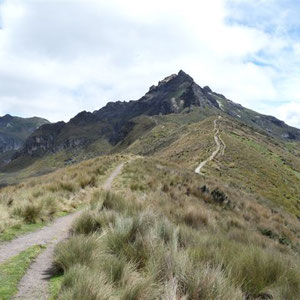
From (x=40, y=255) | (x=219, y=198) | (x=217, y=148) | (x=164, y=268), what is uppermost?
(x=217, y=148)

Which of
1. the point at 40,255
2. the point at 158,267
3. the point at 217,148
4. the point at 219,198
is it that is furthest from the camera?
the point at 217,148

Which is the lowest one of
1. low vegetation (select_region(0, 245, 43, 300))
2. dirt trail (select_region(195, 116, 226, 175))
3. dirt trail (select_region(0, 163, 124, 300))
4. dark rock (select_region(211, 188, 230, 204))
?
dark rock (select_region(211, 188, 230, 204))

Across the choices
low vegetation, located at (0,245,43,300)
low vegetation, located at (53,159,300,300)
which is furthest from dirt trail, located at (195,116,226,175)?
low vegetation, located at (0,245,43,300)

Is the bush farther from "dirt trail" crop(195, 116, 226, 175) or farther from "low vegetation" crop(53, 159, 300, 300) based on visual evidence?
"dirt trail" crop(195, 116, 226, 175)

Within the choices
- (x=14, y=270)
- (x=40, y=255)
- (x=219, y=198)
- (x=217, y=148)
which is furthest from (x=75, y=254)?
(x=217, y=148)

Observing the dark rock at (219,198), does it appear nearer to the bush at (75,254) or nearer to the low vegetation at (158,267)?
the low vegetation at (158,267)

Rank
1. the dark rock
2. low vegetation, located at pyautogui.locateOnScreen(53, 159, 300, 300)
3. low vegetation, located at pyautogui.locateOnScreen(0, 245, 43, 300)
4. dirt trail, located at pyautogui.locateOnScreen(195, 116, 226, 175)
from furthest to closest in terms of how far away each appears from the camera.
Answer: dirt trail, located at pyautogui.locateOnScreen(195, 116, 226, 175)
the dark rock
low vegetation, located at pyautogui.locateOnScreen(0, 245, 43, 300)
low vegetation, located at pyautogui.locateOnScreen(53, 159, 300, 300)

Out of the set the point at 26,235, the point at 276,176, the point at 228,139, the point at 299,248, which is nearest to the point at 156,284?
the point at 26,235

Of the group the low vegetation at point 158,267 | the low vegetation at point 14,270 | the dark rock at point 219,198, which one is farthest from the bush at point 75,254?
the dark rock at point 219,198

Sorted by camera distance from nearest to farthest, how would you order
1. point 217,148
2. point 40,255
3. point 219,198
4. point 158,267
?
1. point 158,267
2. point 40,255
3. point 219,198
4. point 217,148

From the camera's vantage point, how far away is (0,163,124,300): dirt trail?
4396 mm

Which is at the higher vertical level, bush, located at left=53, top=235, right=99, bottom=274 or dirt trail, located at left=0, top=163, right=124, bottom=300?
bush, located at left=53, top=235, right=99, bottom=274

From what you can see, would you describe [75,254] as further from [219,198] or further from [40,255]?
[219,198]

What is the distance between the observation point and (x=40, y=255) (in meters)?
6.03
